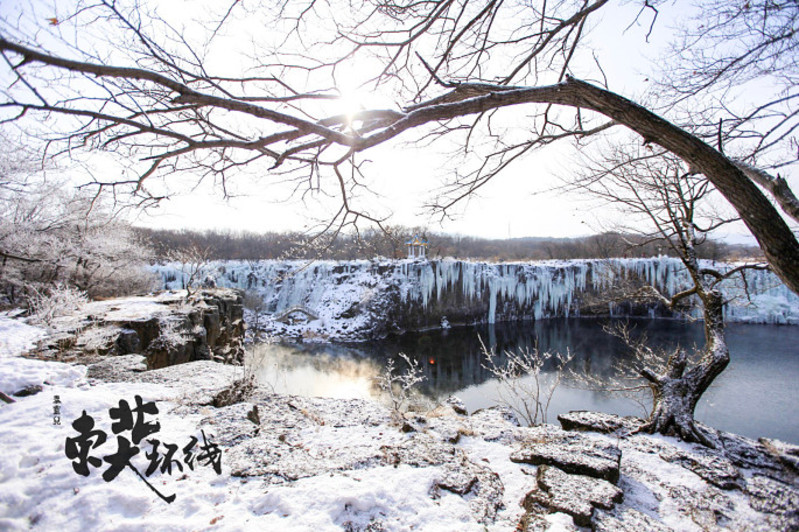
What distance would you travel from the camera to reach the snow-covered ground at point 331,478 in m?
1.49

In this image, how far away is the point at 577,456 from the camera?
2.10 m

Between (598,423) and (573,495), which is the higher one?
(573,495)

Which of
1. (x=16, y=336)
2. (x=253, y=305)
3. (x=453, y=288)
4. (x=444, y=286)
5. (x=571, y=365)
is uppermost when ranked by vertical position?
(x=16, y=336)

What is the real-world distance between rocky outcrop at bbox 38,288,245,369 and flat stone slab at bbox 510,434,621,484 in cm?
369

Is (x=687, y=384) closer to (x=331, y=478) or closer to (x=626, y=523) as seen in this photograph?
(x=626, y=523)

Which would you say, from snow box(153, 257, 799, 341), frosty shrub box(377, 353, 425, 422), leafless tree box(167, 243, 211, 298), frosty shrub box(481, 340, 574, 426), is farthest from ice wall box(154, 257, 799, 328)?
frosty shrub box(377, 353, 425, 422)

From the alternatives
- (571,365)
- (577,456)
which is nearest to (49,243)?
(577,456)

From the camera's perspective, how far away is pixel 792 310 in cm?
1798

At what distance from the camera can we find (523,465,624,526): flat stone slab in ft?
5.34

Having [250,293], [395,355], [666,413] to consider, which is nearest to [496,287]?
[395,355]

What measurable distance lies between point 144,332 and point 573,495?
273 inches

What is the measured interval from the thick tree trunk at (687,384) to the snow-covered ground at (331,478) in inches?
6.4

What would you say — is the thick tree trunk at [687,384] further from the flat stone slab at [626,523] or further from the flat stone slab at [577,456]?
the flat stone slab at [626,523]

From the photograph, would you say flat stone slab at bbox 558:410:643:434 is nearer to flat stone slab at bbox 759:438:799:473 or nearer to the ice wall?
flat stone slab at bbox 759:438:799:473
